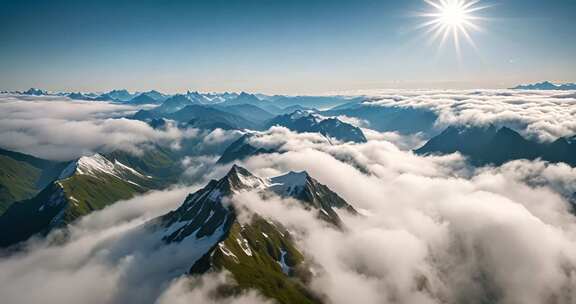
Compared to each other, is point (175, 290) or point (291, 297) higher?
point (175, 290)

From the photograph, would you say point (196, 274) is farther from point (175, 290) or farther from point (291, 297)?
point (291, 297)

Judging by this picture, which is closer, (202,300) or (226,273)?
(202,300)

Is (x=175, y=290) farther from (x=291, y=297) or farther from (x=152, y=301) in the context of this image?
(x=291, y=297)

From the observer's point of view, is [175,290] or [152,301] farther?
[152,301]

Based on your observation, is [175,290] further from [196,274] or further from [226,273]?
[226,273]

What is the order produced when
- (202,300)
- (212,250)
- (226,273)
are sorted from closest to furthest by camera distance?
(202,300), (226,273), (212,250)

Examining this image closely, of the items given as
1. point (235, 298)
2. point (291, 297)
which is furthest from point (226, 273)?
point (291, 297)

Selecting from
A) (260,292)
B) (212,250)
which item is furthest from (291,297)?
(212,250)

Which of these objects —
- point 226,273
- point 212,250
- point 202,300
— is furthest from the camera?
point 212,250
